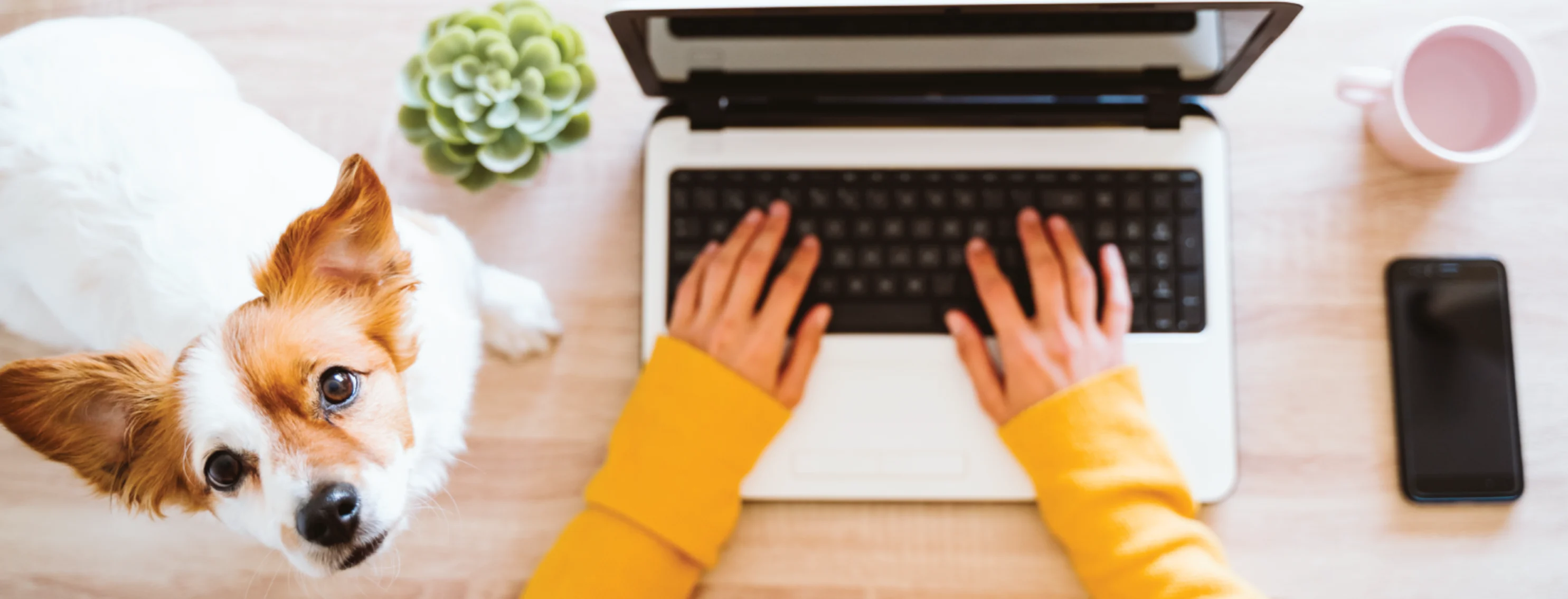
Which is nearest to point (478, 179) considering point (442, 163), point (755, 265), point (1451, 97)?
point (442, 163)

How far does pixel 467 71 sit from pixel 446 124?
0.04 metres

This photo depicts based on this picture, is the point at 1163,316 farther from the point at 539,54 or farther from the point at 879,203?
the point at 539,54

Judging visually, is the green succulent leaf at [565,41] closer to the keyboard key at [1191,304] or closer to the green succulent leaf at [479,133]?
the green succulent leaf at [479,133]

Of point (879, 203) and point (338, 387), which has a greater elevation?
point (879, 203)

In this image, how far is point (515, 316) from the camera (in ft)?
2.43

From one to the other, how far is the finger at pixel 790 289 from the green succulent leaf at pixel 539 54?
0.81ft

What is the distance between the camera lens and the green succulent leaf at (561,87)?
0.70m

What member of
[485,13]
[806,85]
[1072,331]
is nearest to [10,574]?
[485,13]

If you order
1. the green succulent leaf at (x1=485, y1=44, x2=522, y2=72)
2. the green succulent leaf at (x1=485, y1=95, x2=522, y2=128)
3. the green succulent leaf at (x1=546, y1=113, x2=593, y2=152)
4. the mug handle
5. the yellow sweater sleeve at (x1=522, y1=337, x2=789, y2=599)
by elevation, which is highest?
the mug handle

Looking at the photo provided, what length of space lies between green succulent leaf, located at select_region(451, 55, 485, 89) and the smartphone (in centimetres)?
78

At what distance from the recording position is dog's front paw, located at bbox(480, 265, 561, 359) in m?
0.74

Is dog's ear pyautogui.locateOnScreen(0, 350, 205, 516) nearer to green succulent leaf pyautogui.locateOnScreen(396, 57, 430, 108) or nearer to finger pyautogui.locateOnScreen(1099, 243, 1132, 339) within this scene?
green succulent leaf pyautogui.locateOnScreen(396, 57, 430, 108)

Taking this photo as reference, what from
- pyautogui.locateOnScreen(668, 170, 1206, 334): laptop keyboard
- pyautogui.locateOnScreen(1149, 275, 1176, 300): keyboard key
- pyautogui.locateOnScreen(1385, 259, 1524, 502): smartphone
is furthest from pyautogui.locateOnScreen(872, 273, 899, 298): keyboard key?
pyautogui.locateOnScreen(1385, 259, 1524, 502): smartphone

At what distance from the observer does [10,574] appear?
29.8 inches
